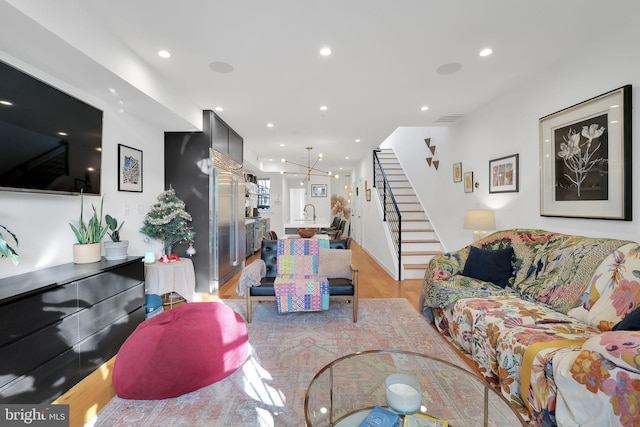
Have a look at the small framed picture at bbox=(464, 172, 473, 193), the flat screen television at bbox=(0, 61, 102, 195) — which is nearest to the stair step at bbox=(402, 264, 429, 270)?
the small framed picture at bbox=(464, 172, 473, 193)

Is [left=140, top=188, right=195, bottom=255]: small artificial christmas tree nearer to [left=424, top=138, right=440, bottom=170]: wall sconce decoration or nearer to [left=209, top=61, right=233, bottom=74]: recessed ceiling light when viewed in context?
[left=209, top=61, right=233, bottom=74]: recessed ceiling light

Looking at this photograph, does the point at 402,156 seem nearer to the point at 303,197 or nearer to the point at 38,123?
the point at 303,197

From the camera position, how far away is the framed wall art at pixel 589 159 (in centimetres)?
227

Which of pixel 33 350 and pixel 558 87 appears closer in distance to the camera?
→ pixel 33 350

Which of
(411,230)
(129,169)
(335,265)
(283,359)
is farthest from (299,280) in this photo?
(411,230)

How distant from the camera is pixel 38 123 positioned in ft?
6.82

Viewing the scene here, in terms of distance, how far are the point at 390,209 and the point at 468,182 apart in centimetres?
179

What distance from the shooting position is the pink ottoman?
1886mm

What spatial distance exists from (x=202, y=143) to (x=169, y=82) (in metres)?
1.04

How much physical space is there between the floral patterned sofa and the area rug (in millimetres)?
421

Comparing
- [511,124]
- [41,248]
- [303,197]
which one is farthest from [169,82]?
[303,197]

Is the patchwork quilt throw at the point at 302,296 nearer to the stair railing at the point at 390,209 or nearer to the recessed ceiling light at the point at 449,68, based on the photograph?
the stair railing at the point at 390,209

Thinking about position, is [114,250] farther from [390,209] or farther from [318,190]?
[318,190]

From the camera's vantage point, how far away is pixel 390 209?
599 cm
